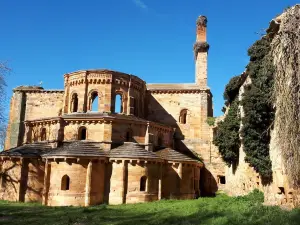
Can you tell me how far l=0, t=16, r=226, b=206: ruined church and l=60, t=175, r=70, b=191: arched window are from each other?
0.24 feet

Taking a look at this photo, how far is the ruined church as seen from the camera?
22.7 m

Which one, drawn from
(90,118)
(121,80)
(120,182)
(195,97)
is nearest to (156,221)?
(120,182)

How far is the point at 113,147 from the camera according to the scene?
25.1 metres

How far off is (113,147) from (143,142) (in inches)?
117

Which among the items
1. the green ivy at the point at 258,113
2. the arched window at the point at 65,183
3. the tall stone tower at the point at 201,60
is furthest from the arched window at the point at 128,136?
the tall stone tower at the point at 201,60

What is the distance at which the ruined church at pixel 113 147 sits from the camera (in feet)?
74.5

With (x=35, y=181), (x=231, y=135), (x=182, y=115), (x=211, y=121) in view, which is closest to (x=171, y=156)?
(x=231, y=135)

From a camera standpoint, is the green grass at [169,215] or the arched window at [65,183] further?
the arched window at [65,183]

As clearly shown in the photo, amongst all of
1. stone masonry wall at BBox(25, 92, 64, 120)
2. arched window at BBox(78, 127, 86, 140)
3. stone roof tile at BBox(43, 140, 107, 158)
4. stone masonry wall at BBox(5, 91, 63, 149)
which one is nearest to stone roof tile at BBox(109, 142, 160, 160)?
stone roof tile at BBox(43, 140, 107, 158)

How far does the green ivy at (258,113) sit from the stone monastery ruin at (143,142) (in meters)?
0.06

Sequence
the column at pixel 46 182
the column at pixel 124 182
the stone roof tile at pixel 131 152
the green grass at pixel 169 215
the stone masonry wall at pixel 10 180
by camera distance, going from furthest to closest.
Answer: the stone masonry wall at pixel 10 180
the stone roof tile at pixel 131 152
the column at pixel 46 182
the column at pixel 124 182
the green grass at pixel 169 215

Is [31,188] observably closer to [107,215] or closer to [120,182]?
[120,182]

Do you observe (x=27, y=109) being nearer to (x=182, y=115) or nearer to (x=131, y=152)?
(x=182, y=115)

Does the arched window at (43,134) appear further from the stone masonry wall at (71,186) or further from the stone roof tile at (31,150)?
the stone masonry wall at (71,186)
